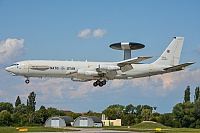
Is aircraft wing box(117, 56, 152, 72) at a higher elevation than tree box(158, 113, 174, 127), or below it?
higher

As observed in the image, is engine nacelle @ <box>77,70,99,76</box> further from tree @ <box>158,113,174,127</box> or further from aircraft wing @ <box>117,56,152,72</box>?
tree @ <box>158,113,174,127</box>

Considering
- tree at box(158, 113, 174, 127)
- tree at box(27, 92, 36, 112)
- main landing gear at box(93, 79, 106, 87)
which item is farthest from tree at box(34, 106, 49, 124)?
main landing gear at box(93, 79, 106, 87)

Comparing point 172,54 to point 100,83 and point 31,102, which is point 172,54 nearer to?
point 100,83

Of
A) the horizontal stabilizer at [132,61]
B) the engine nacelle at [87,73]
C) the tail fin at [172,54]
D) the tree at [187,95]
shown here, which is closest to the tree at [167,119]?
the tree at [187,95]

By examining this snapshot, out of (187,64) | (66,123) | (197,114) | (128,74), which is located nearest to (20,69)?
(128,74)

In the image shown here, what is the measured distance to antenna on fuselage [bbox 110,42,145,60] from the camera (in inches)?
3157

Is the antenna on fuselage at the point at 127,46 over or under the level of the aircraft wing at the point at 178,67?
over

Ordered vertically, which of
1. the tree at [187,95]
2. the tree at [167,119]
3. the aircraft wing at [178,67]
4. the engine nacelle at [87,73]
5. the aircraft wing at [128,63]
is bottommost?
the tree at [167,119]

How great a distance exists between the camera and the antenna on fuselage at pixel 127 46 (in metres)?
80.2

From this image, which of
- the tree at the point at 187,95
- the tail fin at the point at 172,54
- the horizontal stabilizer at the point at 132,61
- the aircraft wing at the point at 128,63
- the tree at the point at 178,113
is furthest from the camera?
the tree at the point at 187,95

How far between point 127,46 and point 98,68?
299 inches

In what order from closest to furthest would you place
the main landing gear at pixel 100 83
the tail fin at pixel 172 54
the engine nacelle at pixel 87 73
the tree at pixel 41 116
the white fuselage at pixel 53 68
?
the white fuselage at pixel 53 68 → the engine nacelle at pixel 87 73 → the main landing gear at pixel 100 83 → the tail fin at pixel 172 54 → the tree at pixel 41 116

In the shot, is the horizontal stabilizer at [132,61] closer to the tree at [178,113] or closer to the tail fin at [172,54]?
the tail fin at [172,54]

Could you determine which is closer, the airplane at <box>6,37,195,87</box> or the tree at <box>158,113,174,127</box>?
the airplane at <box>6,37,195,87</box>
